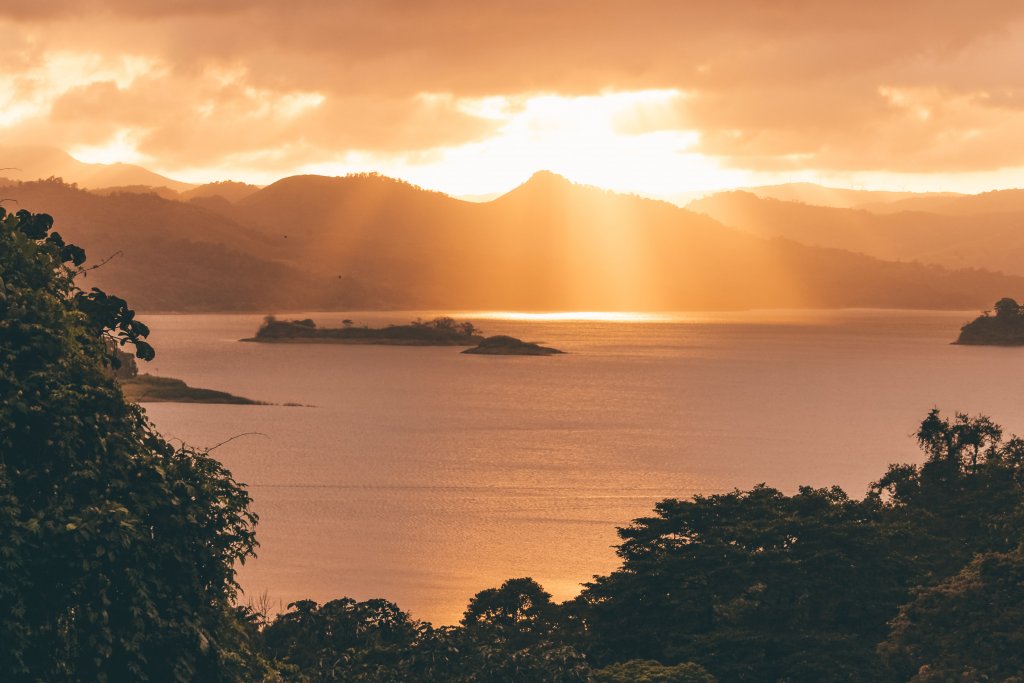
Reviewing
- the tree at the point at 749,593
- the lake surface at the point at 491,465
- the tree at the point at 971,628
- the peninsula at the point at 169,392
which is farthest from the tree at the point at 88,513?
the peninsula at the point at 169,392

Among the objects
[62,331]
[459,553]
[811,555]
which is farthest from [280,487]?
[62,331]

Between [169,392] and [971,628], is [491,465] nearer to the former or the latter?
[169,392]

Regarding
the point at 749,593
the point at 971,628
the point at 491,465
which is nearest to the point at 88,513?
the point at 971,628

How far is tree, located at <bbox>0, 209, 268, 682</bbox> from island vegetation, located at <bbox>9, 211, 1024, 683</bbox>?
0.03 metres

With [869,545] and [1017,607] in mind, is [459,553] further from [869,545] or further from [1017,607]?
[1017,607]

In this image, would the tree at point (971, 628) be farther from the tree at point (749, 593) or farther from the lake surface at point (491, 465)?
the lake surface at point (491, 465)

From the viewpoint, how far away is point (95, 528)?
1550 cm

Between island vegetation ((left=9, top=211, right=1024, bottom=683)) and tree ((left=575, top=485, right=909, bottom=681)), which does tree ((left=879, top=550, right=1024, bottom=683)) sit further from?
tree ((left=575, top=485, right=909, bottom=681))

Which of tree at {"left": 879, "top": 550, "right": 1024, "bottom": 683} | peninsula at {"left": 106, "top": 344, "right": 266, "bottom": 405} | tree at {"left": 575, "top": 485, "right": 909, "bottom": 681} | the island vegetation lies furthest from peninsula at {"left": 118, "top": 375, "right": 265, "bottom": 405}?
tree at {"left": 879, "top": 550, "right": 1024, "bottom": 683}

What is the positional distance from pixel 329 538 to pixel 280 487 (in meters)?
24.3

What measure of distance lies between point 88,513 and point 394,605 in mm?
23707

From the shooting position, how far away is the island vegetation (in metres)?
16.1

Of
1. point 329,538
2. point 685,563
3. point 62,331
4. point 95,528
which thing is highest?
point 62,331

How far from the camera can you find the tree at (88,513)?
15.6m
